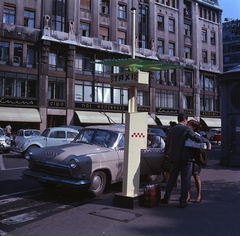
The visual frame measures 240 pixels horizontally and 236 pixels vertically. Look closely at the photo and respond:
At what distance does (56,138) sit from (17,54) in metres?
17.2

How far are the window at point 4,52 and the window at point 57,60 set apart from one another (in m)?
4.38

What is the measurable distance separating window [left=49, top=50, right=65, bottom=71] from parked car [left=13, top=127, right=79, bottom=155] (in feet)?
55.4

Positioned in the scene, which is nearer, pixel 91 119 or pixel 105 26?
pixel 91 119

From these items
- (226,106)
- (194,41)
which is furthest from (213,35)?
(226,106)

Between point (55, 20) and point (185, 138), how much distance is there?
98.0ft

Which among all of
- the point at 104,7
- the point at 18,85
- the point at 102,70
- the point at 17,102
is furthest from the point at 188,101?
the point at 17,102

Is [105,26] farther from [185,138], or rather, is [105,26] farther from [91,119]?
[185,138]

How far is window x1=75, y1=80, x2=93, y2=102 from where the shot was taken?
110 ft

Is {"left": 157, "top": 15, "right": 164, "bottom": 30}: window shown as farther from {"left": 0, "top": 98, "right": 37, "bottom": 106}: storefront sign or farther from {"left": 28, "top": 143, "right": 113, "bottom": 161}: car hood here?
{"left": 28, "top": 143, "right": 113, "bottom": 161}: car hood

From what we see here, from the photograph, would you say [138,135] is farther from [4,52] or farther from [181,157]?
[4,52]

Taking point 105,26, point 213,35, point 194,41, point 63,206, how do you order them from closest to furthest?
point 63,206 < point 105,26 < point 194,41 < point 213,35

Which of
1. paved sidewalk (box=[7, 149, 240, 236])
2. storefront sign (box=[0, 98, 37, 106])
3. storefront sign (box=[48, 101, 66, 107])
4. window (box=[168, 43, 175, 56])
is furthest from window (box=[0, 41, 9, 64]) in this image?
paved sidewalk (box=[7, 149, 240, 236])

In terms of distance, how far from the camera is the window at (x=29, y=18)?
31.1 m

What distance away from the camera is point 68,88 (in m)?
32.6
